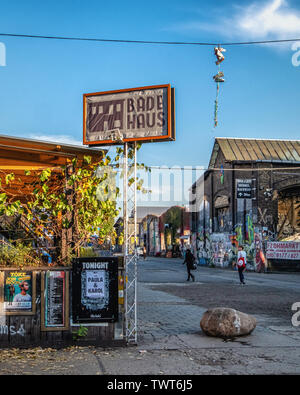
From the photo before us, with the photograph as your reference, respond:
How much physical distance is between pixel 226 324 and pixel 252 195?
2761cm

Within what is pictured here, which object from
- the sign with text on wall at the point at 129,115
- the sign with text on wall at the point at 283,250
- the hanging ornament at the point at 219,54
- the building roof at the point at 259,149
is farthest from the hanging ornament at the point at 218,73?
the building roof at the point at 259,149

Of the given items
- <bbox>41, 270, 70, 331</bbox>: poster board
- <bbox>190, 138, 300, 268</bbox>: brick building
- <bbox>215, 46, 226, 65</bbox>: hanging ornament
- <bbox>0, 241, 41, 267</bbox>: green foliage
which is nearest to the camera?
<bbox>41, 270, 70, 331</bbox>: poster board

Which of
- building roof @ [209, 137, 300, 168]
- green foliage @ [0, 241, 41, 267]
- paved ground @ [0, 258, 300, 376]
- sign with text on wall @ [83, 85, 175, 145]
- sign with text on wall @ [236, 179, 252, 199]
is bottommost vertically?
paved ground @ [0, 258, 300, 376]

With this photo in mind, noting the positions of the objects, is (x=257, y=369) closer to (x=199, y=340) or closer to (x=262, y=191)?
(x=199, y=340)

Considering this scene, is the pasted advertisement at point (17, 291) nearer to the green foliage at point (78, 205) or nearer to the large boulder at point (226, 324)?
the green foliage at point (78, 205)

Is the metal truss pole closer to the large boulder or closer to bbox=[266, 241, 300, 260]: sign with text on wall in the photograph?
the large boulder

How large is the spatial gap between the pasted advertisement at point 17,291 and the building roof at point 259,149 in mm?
30279

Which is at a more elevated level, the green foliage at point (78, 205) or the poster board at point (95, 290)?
the green foliage at point (78, 205)

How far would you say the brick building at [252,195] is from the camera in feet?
115

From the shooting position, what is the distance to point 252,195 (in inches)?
1399

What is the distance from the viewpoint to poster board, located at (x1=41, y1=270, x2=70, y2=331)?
795cm

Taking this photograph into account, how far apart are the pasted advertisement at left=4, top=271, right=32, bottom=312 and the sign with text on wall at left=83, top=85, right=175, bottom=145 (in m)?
2.54

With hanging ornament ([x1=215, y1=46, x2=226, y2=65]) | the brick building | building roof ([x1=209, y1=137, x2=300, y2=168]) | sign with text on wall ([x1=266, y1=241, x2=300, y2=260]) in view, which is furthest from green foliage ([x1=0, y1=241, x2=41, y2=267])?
building roof ([x1=209, y1=137, x2=300, y2=168])
